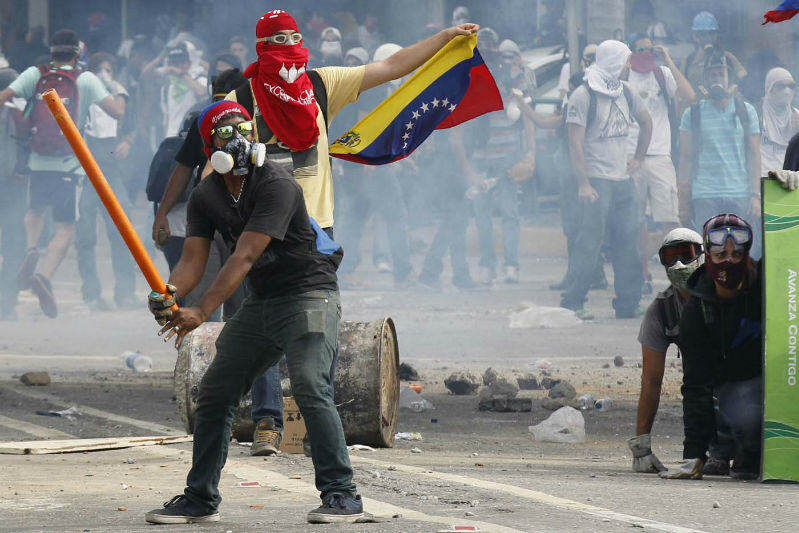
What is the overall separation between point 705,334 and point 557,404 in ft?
8.87

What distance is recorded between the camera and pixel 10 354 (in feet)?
37.7

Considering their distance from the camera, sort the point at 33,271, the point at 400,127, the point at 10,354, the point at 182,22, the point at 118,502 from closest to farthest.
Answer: the point at 118,502 < the point at 400,127 < the point at 10,354 < the point at 33,271 < the point at 182,22

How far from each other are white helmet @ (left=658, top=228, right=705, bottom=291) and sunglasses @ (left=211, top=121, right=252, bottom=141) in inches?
87.2

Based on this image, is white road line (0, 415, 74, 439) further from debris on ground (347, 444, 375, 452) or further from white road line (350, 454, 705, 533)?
white road line (350, 454, 705, 533)

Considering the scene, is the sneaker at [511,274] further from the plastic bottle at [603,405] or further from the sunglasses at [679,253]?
the sunglasses at [679,253]

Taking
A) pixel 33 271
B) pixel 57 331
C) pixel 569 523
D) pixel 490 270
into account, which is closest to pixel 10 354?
pixel 57 331

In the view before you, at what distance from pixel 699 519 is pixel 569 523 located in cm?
46

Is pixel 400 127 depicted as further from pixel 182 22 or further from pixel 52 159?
pixel 182 22

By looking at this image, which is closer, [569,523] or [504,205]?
[569,523]

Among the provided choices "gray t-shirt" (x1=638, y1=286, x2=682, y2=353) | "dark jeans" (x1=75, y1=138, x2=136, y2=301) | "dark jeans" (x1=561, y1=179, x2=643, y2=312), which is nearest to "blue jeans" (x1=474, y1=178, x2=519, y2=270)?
"dark jeans" (x1=561, y1=179, x2=643, y2=312)

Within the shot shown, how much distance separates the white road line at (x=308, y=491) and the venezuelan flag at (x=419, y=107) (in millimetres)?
1706

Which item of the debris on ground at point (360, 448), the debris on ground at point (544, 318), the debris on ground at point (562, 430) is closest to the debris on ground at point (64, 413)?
the debris on ground at point (360, 448)

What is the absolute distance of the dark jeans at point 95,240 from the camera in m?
14.1

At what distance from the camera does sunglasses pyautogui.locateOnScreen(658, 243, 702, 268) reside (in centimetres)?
626
